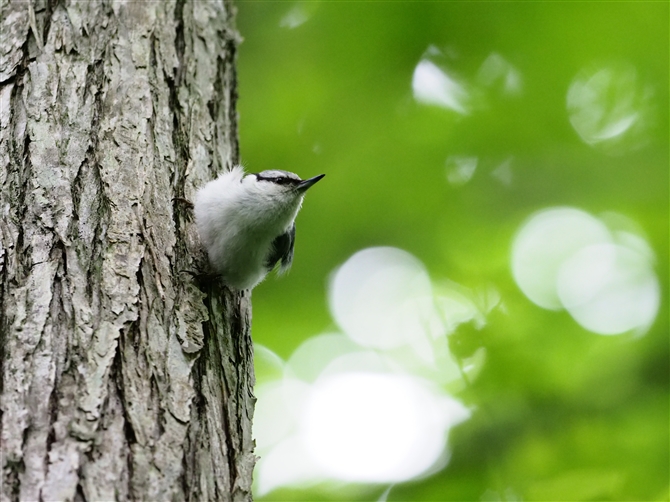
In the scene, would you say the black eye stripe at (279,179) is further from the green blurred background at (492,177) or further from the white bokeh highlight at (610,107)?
the white bokeh highlight at (610,107)

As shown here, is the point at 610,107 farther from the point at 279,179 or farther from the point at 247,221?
the point at 247,221

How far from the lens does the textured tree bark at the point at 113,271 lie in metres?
1.71

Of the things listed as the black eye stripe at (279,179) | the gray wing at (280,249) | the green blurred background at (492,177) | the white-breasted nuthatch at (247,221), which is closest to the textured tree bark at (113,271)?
the white-breasted nuthatch at (247,221)

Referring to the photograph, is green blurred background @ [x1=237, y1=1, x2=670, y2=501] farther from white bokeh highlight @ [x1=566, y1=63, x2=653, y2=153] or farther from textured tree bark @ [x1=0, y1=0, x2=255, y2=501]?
textured tree bark @ [x1=0, y1=0, x2=255, y2=501]

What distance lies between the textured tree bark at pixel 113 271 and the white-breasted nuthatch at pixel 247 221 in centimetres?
8

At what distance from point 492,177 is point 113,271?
8.39 feet

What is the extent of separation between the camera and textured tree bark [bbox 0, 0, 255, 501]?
5.61ft

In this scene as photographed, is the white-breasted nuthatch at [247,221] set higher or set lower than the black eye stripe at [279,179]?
lower

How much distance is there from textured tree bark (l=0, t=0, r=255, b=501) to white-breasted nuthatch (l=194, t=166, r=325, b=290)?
84 mm

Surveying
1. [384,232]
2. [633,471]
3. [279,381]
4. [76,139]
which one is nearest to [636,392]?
[633,471]

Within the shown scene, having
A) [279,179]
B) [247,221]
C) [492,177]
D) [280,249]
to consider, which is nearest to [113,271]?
[247,221]

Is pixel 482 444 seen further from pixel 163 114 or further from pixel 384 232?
pixel 163 114

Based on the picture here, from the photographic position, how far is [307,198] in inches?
164

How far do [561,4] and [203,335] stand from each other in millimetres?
2655
